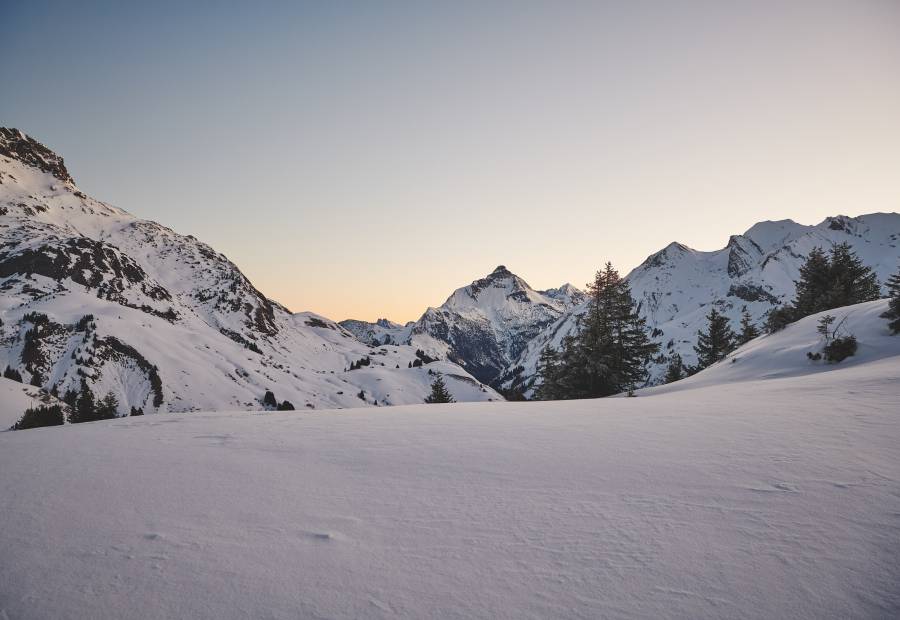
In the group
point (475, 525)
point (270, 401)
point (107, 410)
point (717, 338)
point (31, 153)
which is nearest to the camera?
point (475, 525)

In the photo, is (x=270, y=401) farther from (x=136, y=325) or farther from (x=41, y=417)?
(x=41, y=417)

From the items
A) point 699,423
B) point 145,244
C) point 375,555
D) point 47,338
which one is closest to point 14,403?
point 375,555

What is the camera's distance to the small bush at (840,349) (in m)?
12.1

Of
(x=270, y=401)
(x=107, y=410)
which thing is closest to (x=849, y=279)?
(x=107, y=410)

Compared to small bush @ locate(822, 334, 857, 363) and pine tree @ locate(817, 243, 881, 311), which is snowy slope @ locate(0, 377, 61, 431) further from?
pine tree @ locate(817, 243, 881, 311)

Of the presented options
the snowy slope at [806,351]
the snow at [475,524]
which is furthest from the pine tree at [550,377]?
the snow at [475,524]

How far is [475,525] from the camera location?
3.25m

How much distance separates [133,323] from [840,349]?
→ 105m

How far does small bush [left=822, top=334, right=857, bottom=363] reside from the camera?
39.6 ft

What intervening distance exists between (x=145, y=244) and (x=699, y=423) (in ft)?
767

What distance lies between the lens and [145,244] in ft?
609

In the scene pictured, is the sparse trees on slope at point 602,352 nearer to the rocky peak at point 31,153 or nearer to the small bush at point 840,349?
the small bush at point 840,349

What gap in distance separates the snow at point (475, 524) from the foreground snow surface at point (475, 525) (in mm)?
17

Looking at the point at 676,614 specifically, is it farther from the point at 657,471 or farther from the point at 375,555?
the point at 657,471
